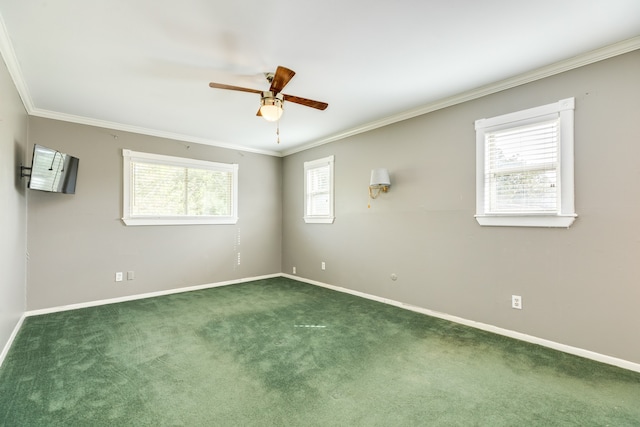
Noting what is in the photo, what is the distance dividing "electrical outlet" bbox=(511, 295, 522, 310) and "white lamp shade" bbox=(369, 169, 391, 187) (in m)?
1.91

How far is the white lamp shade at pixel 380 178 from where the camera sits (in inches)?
161

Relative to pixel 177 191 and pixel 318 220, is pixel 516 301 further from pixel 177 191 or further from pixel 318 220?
pixel 177 191

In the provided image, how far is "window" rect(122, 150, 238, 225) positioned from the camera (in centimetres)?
452

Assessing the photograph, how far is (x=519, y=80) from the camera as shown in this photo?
2.97m

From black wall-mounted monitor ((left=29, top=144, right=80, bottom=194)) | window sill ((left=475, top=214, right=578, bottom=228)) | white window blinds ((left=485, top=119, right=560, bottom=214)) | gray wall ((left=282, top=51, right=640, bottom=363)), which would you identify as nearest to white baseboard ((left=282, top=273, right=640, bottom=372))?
gray wall ((left=282, top=51, right=640, bottom=363))

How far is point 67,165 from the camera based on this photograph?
3.71 metres

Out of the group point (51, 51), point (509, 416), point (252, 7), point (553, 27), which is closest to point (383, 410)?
point (509, 416)

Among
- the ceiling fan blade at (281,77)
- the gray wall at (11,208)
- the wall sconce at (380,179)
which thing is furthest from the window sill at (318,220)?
the gray wall at (11,208)

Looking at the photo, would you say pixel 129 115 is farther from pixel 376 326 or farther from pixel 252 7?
pixel 376 326

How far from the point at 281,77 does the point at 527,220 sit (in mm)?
2622

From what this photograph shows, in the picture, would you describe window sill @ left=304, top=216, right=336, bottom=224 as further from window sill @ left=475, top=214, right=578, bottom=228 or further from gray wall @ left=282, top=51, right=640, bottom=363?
window sill @ left=475, top=214, right=578, bottom=228

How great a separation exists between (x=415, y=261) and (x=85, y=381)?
3432 mm

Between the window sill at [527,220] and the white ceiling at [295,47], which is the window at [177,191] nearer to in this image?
the white ceiling at [295,47]

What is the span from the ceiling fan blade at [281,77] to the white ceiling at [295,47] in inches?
8.8
